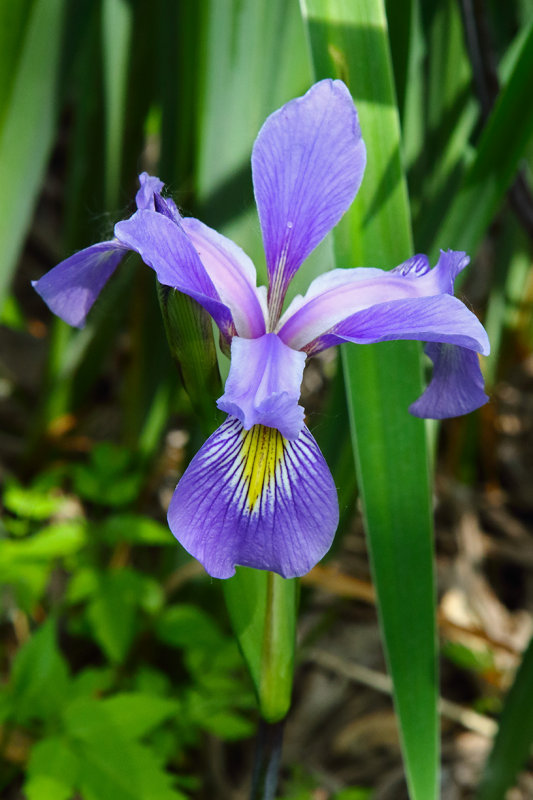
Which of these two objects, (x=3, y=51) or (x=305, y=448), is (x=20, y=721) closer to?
(x=305, y=448)

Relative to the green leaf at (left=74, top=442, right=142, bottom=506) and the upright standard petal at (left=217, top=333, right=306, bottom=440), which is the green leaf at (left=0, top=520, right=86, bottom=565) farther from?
the upright standard petal at (left=217, top=333, right=306, bottom=440)

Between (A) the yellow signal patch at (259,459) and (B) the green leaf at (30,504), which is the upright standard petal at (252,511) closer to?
(A) the yellow signal patch at (259,459)

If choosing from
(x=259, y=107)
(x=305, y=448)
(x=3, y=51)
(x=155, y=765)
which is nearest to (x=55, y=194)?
(x=3, y=51)

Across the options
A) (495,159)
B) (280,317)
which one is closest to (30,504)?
(280,317)

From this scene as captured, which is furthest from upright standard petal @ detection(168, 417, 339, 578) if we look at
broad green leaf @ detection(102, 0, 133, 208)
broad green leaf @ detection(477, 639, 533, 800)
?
broad green leaf @ detection(102, 0, 133, 208)

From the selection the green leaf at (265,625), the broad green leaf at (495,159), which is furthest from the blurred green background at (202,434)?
the green leaf at (265,625)

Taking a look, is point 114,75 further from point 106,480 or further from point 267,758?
point 267,758
